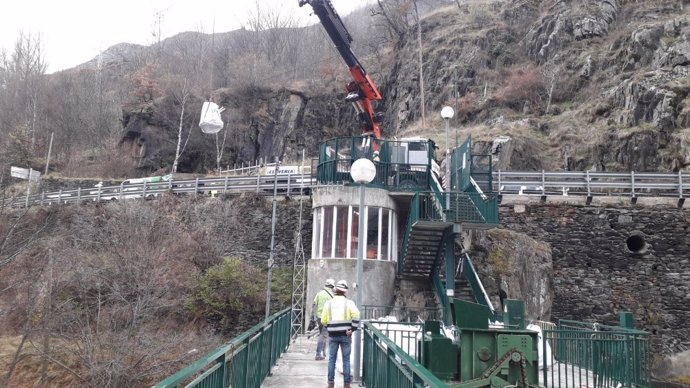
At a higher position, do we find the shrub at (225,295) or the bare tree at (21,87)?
the bare tree at (21,87)

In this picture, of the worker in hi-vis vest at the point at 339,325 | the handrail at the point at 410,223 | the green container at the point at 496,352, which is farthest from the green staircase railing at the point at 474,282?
the worker in hi-vis vest at the point at 339,325

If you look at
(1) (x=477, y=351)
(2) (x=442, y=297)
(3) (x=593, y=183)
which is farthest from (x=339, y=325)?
(3) (x=593, y=183)

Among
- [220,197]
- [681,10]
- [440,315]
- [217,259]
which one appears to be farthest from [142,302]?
[681,10]

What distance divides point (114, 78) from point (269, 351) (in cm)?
7285

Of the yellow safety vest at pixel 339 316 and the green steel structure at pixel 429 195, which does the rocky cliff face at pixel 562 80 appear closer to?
the green steel structure at pixel 429 195

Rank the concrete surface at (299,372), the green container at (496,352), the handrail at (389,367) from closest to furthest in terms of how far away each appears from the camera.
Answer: the handrail at (389,367), the green container at (496,352), the concrete surface at (299,372)

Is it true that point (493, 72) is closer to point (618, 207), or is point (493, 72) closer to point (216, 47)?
point (618, 207)

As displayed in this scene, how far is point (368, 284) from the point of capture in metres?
18.6

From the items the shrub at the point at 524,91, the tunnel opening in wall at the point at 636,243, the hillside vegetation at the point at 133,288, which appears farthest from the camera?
the shrub at the point at 524,91

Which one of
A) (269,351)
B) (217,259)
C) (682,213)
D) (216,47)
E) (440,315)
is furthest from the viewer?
(216,47)

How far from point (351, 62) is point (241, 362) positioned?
1864 centimetres

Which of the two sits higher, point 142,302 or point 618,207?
point 618,207

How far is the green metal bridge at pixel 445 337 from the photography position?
23.7 ft

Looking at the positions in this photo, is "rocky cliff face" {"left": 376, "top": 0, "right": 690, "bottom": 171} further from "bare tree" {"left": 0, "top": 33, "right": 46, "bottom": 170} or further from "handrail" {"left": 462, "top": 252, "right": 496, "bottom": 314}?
"bare tree" {"left": 0, "top": 33, "right": 46, "bottom": 170}
